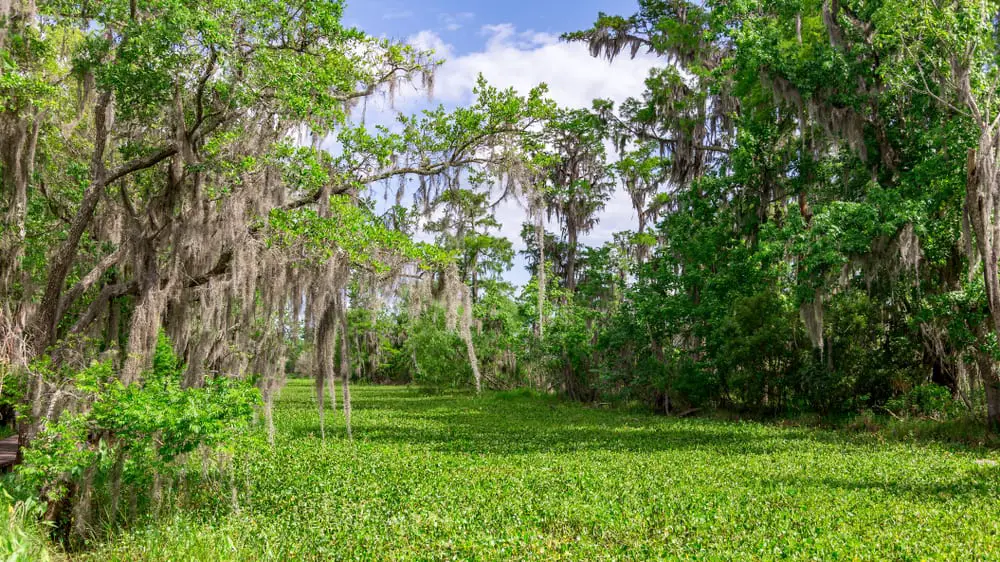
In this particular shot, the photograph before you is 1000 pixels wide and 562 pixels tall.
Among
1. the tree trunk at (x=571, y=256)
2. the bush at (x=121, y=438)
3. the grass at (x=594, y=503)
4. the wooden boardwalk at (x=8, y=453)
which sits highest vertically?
the tree trunk at (x=571, y=256)

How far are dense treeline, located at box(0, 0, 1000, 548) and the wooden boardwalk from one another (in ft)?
6.02

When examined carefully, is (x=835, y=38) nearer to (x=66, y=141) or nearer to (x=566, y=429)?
(x=566, y=429)

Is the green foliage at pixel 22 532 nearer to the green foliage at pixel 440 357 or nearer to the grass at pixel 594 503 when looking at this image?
A: the grass at pixel 594 503

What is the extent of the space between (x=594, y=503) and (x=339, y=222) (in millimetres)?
5114

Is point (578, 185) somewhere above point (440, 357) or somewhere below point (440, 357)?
above

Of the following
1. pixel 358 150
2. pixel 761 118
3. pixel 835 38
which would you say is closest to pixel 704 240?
pixel 761 118

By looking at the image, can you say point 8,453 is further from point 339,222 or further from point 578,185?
point 578,185

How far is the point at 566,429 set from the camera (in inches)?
647

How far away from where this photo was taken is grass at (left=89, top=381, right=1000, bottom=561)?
259 inches

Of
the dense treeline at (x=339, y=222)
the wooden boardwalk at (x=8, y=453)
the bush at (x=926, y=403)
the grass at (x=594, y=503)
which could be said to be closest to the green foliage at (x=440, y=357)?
the dense treeline at (x=339, y=222)

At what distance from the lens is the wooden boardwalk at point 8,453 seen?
1006 cm

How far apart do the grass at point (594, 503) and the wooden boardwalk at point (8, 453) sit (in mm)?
3436

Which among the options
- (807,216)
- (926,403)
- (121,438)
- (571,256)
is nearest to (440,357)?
(571,256)

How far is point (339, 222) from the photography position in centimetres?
973
